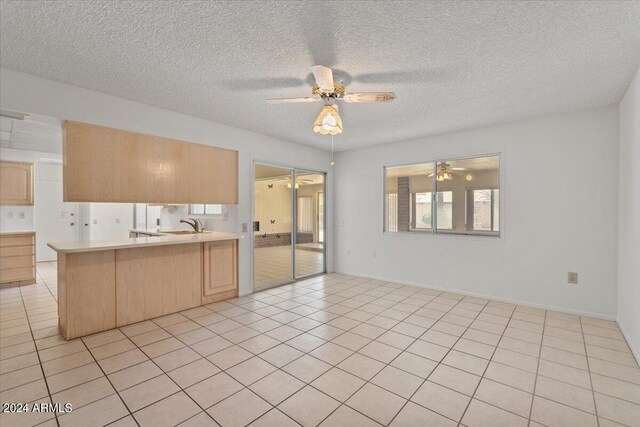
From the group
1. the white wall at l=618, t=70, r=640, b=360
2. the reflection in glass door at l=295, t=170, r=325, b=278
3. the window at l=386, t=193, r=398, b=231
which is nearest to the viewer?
the white wall at l=618, t=70, r=640, b=360

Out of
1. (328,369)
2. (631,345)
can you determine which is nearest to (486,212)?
(631,345)

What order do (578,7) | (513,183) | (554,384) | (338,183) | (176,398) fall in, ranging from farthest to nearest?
(338,183), (513,183), (554,384), (176,398), (578,7)

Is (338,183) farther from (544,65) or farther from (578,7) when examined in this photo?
(578,7)

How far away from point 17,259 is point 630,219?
27.5 ft

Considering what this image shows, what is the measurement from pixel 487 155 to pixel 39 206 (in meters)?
9.37

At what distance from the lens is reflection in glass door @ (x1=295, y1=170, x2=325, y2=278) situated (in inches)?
225

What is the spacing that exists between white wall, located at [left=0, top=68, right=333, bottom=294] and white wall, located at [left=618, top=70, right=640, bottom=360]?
3.72m

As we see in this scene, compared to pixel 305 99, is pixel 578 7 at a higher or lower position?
higher

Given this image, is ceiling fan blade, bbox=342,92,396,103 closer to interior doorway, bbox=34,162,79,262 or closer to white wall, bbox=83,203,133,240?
white wall, bbox=83,203,133,240

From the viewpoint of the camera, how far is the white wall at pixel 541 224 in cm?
344

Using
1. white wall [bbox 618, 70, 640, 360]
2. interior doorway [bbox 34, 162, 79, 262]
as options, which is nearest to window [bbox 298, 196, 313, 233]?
white wall [bbox 618, 70, 640, 360]

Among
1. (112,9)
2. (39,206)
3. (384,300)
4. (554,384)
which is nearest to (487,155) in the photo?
(384,300)

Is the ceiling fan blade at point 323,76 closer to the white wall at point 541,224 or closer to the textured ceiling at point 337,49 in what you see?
the textured ceiling at point 337,49

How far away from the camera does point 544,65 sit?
2.48 metres
